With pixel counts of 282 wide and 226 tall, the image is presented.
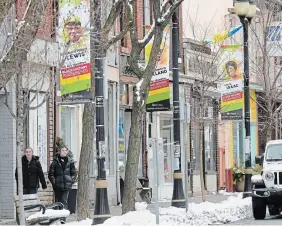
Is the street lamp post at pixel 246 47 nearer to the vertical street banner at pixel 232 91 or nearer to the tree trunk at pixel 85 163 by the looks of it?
the vertical street banner at pixel 232 91

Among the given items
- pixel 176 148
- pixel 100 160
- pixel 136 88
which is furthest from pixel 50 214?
pixel 176 148

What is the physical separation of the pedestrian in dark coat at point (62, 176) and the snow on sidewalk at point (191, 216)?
195 cm

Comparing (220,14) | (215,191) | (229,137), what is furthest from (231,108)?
(220,14)

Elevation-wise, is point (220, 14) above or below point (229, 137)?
above

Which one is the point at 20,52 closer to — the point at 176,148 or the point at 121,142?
the point at 176,148

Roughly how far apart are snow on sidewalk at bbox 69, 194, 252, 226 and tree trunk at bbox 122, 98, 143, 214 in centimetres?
39

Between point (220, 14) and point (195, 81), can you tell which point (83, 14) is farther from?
point (220, 14)

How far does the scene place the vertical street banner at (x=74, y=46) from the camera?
16859mm

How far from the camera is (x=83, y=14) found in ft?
56.6

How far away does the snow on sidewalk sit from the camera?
17.6 meters

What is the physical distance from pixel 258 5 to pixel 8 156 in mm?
23540

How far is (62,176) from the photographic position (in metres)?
21.6

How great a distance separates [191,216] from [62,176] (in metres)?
3.61

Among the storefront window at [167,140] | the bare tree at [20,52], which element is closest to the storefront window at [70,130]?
the storefront window at [167,140]
